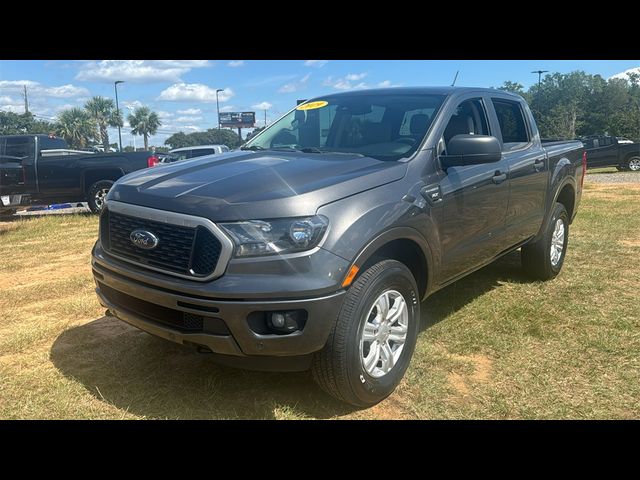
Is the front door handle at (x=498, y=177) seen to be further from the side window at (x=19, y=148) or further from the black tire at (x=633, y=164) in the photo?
the black tire at (x=633, y=164)

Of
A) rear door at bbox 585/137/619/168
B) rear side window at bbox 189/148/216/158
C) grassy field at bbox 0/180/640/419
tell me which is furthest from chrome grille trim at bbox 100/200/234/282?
rear door at bbox 585/137/619/168

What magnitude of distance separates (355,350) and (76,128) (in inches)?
3093

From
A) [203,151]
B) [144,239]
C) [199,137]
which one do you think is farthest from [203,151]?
[199,137]

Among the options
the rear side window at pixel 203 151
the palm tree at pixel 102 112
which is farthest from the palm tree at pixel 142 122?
the rear side window at pixel 203 151

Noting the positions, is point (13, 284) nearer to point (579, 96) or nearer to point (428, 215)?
point (428, 215)

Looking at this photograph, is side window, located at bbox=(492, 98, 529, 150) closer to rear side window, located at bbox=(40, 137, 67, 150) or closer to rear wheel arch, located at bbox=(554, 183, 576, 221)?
rear wheel arch, located at bbox=(554, 183, 576, 221)

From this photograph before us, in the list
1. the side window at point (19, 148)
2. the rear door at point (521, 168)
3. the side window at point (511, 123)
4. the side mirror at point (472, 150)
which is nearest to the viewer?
the side mirror at point (472, 150)

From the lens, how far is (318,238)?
270 cm

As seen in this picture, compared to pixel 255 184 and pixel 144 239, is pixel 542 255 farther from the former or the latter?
pixel 144 239

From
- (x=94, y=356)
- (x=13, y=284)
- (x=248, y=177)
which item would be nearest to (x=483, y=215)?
(x=248, y=177)

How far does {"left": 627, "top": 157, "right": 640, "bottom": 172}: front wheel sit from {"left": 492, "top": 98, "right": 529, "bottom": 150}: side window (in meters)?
21.0

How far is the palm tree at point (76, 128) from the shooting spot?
71.3 m

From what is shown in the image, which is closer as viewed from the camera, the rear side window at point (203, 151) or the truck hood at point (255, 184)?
the truck hood at point (255, 184)

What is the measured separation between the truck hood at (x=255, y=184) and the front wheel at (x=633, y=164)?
23511 millimetres
